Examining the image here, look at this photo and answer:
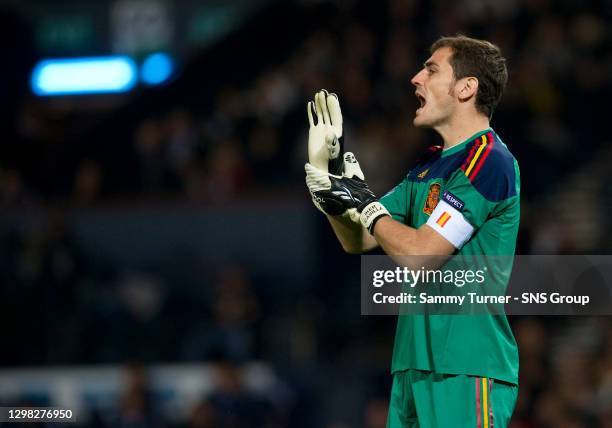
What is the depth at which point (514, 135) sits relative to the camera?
10.7 metres

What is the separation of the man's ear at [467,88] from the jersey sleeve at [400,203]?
18.1 inches

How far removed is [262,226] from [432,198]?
26.8 feet

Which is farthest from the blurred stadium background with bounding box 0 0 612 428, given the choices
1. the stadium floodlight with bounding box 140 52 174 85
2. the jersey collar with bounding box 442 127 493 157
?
the jersey collar with bounding box 442 127 493 157

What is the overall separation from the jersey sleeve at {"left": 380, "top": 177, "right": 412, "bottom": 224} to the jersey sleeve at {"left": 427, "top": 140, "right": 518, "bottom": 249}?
0.38 m

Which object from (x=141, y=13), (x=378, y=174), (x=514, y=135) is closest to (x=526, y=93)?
(x=514, y=135)

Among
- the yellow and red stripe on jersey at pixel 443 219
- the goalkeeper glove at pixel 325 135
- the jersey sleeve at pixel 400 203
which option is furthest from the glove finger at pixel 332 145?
the yellow and red stripe on jersey at pixel 443 219

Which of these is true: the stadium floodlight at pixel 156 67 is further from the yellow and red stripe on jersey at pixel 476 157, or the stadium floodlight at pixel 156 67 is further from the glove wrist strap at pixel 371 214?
the yellow and red stripe on jersey at pixel 476 157

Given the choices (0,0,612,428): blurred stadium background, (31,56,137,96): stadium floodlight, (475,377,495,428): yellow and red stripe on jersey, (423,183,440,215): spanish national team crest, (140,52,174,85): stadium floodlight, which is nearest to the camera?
(475,377,495,428): yellow and red stripe on jersey

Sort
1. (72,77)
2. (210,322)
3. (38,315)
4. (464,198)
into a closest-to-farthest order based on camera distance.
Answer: (464,198), (210,322), (38,315), (72,77)

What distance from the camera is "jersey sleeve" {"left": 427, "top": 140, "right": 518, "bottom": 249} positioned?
4371 millimetres

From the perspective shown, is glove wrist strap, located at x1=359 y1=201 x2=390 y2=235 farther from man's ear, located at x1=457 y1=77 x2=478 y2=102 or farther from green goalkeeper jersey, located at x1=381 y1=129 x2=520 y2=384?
man's ear, located at x1=457 y1=77 x2=478 y2=102

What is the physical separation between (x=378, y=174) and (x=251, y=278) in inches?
86.0

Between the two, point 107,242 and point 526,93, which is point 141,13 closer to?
point 107,242

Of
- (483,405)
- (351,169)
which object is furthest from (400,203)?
(483,405)
